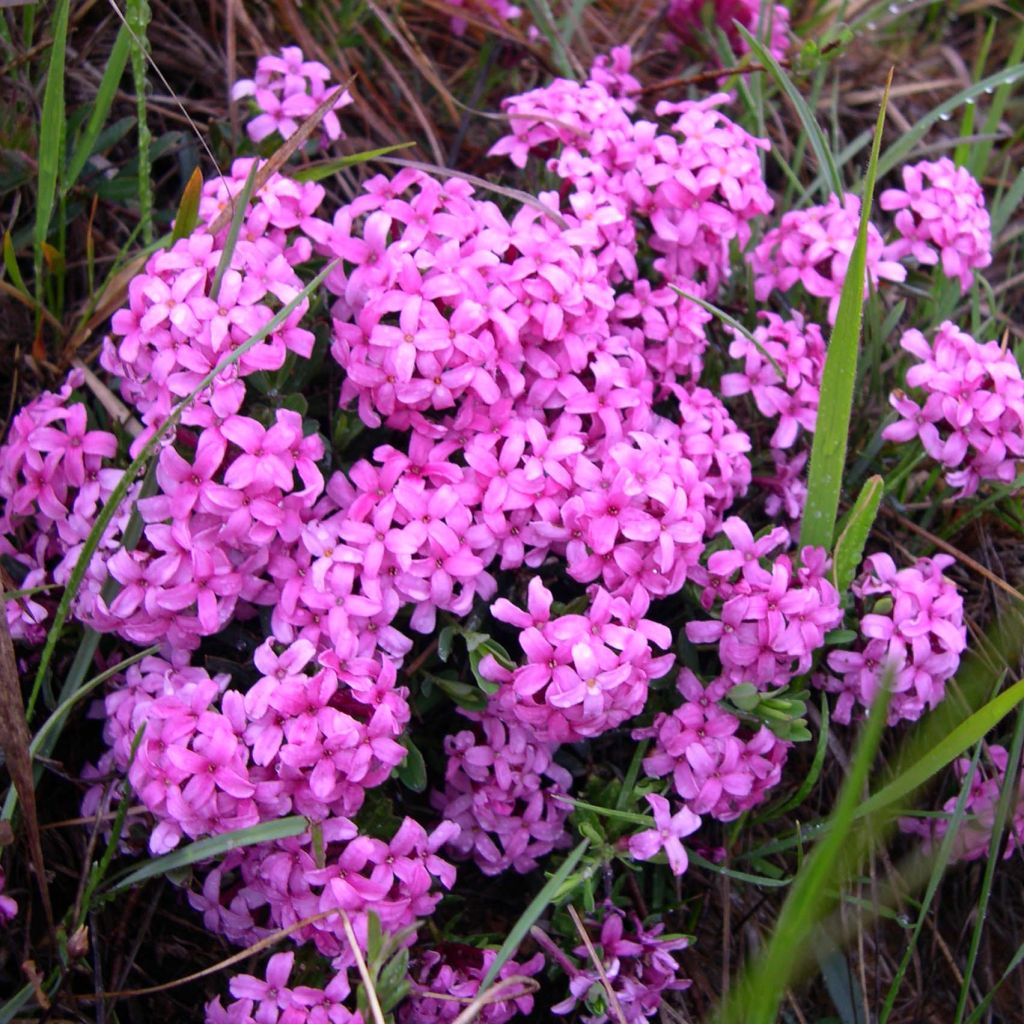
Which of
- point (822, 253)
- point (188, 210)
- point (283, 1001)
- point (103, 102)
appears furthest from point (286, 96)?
point (283, 1001)

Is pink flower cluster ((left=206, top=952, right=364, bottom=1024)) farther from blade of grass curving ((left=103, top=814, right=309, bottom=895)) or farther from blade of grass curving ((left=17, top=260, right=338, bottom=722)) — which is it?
blade of grass curving ((left=17, top=260, right=338, bottom=722))

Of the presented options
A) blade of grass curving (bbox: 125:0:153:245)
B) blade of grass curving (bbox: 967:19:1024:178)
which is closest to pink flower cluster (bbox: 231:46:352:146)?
blade of grass curving (bbox: 125:0:153:245)

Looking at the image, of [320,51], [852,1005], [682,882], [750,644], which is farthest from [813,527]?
[320,51]

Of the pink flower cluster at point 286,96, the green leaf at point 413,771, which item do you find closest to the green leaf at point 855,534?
the green leaf at point 413,771

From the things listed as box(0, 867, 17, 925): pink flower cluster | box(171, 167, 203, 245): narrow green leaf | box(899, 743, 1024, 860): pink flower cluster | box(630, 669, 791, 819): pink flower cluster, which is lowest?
box(0, 867, 17, 925): pink flower cluster

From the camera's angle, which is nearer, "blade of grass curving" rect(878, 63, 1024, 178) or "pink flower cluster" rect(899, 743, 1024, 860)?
"pink flower cluster" rect(899, 743, 1024, 860)

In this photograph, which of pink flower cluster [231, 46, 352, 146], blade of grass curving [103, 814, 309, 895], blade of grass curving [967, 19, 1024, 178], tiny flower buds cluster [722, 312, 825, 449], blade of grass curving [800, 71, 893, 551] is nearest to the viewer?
blade of grass curving [103, 814, 309, 895]
